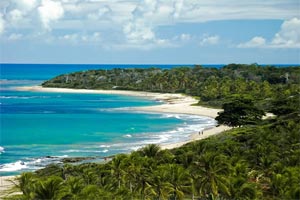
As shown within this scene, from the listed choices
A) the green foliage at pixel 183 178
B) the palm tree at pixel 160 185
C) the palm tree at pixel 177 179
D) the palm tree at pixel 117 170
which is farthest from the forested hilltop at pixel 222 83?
the palm tree at pixel 160 185

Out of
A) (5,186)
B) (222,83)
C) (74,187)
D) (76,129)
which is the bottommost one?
(76,129)

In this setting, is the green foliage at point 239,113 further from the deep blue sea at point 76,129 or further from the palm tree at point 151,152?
the palm tree at point 151,152

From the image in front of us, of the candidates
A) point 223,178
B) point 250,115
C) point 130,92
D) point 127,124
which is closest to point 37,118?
point 127,124

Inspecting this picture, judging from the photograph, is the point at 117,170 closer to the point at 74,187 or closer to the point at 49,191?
the point at 74,187

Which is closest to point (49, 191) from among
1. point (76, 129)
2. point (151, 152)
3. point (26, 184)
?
point (26, 184)

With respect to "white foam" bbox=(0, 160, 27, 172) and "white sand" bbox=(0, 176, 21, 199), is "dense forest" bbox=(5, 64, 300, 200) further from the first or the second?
"white foam" bbox=(0, 160, 27, 172)

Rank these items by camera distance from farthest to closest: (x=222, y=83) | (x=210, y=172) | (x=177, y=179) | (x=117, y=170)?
(x=222, y=83)
(x=117, y=170)
(x=210, y=172)
(x=177, y=179)

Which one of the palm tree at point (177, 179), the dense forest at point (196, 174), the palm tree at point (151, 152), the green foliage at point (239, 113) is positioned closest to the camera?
the dense forest at point (196, 174)

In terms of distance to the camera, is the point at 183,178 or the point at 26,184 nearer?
the point at 26,184
